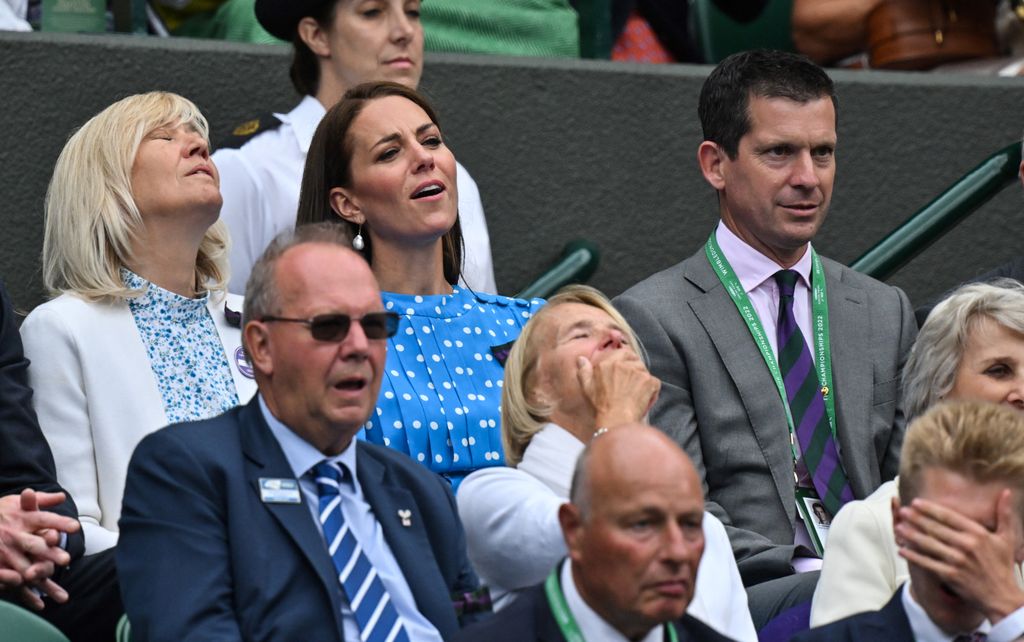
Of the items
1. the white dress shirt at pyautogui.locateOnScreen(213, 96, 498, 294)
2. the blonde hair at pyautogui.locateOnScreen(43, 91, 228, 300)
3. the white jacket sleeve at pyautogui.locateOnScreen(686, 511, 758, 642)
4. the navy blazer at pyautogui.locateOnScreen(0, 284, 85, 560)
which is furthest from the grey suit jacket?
the navy blazer at pyautogui.locateOnScreen(0, 284, 85, 560)

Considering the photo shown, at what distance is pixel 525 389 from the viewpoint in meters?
4.16

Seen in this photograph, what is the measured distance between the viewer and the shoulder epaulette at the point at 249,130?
5.79 metres

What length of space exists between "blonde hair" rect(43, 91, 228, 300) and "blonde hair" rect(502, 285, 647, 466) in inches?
39.5

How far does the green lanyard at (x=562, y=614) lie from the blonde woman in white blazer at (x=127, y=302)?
56.5 inches

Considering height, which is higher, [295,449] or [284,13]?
[284,13]

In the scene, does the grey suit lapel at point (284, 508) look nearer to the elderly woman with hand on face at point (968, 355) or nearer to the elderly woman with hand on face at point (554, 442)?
the elderly woman with hand on face at point (554, 442)

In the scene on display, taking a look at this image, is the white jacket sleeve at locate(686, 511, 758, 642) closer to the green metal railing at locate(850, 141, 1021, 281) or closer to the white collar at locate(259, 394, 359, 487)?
the white collar at locate(259, 394, 359, 487)

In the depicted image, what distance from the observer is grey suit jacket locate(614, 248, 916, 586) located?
15.3 feet

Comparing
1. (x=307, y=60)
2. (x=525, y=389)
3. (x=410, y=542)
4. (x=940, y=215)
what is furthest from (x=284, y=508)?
(x=940, y=215)

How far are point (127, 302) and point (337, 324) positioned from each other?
1247 mm

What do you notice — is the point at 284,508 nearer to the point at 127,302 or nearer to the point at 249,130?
the point at 127,302

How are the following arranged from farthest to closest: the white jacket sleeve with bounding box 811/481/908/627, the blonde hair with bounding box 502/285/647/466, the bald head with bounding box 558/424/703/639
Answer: the blonde hair with bounding box 502/285/647/466
the white jacket sleeve with bounding box 811/481/908/627
the bald head with bounding box 558/424/703/639

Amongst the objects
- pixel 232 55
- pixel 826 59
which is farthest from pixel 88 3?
pixel 826 59

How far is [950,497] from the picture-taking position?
3436 millimetres
